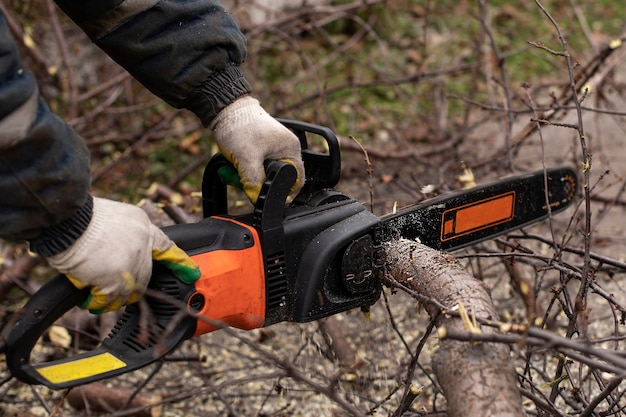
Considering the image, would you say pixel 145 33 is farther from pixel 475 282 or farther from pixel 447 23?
pixel 447 23

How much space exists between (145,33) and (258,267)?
25.3 inches

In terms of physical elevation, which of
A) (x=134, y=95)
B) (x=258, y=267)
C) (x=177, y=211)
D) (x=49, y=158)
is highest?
(x=49, y=158)

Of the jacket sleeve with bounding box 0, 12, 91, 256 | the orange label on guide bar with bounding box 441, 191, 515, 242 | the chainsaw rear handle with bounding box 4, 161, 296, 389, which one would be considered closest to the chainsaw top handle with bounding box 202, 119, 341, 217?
the chainsaw rear handle with bounding box 4, 161, 296, 389

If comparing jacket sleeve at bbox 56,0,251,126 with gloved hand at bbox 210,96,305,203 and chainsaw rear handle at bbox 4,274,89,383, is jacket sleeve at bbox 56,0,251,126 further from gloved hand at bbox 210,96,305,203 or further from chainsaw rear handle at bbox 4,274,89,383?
chainsaw rear handle at bbox 4,274,89,383

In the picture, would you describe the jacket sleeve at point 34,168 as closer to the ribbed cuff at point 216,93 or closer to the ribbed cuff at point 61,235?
the ribbed cuff at point 61,235

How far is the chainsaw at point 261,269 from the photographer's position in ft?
5.49

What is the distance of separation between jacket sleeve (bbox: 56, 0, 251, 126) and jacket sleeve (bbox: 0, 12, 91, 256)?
389 mm

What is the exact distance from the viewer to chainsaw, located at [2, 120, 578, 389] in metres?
1.67

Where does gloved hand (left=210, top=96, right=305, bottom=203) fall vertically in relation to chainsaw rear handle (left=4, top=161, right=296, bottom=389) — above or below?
above

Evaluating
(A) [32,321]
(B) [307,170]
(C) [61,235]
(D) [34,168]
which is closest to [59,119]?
(D) [34,168]

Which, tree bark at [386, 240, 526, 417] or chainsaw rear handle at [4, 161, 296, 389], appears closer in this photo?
tree bark at [386, 240, 526, 417]

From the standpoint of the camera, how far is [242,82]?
6.84 feet

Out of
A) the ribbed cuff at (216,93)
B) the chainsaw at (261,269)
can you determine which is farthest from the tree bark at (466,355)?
the ribbed cuff at (216,93)

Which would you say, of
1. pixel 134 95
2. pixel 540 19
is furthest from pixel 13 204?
pixel 540 19
